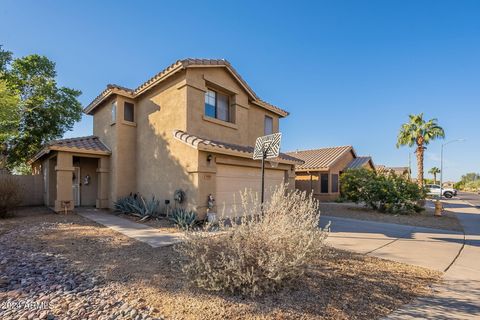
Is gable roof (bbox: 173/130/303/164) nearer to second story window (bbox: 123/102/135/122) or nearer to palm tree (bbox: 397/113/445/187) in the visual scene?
second story window (bbox: 123/102/135/122)

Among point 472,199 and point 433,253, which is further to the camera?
point 472,199

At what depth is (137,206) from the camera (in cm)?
1061

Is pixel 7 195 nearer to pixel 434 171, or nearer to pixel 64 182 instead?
pixel 64 182

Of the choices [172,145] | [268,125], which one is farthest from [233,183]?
[268,125]

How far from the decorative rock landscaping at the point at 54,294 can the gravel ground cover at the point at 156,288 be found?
0.04 feet

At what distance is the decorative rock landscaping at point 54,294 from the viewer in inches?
129

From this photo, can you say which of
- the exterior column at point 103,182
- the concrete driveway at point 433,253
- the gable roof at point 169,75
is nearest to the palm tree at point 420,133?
the concrete driveway at point 433,253

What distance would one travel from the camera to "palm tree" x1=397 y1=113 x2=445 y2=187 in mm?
25281

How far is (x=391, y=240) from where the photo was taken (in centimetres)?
793

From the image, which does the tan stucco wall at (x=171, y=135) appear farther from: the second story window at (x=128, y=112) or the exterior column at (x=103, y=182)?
the exterior column at (x=103, y=182)

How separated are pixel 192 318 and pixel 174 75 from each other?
9.43m

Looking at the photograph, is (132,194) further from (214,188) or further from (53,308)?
(53,308)

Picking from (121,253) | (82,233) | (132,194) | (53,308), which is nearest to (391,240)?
(121,253)

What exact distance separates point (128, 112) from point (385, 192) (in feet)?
49.5
